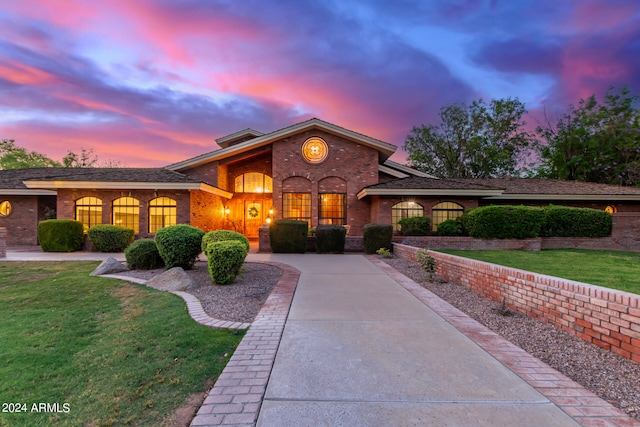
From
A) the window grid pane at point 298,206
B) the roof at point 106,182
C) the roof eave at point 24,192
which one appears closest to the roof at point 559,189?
the window grid pane at point 298,206

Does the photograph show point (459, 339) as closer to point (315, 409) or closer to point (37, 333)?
point (315, 409)

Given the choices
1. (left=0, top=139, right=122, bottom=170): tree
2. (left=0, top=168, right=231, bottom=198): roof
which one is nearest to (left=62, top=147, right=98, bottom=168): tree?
(left=0, top=139, right=122, bottom=170): tree

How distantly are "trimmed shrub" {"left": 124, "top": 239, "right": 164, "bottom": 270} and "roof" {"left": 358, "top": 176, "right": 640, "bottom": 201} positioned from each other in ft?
36.0

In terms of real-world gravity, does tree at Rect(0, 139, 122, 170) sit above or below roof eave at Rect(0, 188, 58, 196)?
above

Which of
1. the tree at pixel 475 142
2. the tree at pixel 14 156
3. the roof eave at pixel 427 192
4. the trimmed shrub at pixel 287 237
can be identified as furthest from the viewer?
the tree at pixel 14 156

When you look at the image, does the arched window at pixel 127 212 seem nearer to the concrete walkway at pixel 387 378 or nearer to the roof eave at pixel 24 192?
the roof eave at pixel 24 192

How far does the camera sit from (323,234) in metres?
13.3

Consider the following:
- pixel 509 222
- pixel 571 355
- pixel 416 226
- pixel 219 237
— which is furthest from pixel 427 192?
pixel 571 355

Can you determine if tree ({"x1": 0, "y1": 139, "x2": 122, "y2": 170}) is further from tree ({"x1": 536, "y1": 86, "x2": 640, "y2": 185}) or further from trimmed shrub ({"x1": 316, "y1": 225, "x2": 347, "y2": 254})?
tree ({"x1": 536, "y1": 86, "x2": 640, "y2": 185})

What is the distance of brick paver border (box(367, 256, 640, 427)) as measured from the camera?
2.10m

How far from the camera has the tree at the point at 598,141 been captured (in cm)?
Result: 2378

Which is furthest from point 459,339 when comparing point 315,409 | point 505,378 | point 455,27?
point 455,27

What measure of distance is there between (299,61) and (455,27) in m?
7.78

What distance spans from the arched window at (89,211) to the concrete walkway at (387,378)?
50.4ft
